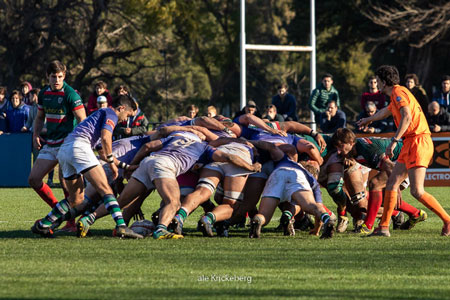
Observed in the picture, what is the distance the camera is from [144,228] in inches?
405

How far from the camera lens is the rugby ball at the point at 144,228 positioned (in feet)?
33.7

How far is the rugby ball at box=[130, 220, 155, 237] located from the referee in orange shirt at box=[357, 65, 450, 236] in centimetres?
259

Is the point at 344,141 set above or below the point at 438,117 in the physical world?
above

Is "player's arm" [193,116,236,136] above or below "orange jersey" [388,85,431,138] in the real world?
below

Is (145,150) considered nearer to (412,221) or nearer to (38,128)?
(38,128)

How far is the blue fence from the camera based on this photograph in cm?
1927

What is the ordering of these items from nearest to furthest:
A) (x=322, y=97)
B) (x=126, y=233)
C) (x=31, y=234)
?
(x=126, y=233), (x=31, y=234), (x=322, y=97)

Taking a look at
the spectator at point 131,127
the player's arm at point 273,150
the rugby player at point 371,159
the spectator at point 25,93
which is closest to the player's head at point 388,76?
the rugby player at point 371,159

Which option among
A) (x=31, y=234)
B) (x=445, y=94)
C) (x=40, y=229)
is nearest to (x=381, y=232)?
(x=40, y=229)

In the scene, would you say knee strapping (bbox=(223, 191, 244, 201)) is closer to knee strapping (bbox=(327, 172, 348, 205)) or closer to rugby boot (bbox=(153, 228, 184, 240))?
rugby boot (bbox=(153, 228, 184, 240))

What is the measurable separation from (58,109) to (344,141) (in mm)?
3470

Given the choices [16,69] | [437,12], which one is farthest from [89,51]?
[437,12]

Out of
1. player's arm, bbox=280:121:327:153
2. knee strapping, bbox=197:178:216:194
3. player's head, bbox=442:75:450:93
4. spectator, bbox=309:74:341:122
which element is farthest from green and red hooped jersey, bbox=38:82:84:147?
player's head, bbox=442:75:450:93

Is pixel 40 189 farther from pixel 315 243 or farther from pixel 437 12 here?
pixel 437 12
